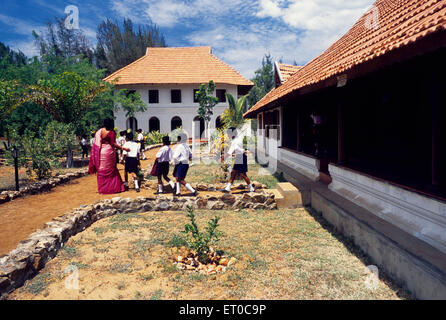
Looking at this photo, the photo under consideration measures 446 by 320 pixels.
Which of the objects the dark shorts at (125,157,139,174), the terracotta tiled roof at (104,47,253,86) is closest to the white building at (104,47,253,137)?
the terracotta tiled roof at (104,47,253,86)

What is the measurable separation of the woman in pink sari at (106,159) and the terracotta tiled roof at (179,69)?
22.6m

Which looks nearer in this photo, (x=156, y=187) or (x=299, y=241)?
(x=299, y=241)

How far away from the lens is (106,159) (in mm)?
8117

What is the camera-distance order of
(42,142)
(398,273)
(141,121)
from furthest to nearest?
1. (141,121)
2. (42,142)
3. (398,273)

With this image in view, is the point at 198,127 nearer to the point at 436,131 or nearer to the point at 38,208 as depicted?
the point at 38,208

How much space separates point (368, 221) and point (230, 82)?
1073 inches

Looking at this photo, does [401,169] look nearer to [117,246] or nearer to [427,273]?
[427,273]

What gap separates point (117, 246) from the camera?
5.00m

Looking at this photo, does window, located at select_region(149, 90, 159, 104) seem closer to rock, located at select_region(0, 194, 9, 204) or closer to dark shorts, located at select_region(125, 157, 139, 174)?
dark shorts, located at select_region(125, 157, 139, 174)

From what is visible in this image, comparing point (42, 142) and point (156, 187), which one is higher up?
point (42, 142)

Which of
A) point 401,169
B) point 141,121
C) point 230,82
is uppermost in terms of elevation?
point 230,82

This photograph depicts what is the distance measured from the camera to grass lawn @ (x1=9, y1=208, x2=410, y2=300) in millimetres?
3521
